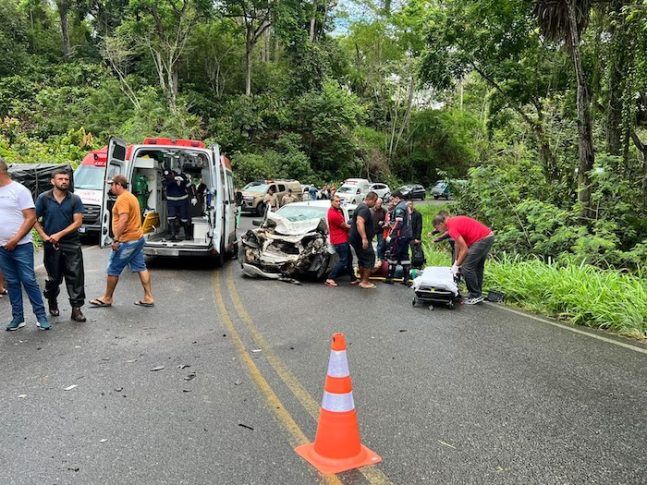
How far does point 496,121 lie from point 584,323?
1286 cm

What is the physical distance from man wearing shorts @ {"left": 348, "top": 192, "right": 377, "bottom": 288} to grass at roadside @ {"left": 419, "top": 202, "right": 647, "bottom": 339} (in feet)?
6.72

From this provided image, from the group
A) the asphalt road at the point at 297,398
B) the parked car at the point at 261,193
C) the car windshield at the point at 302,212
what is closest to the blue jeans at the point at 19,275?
the asphalt road at the point at 297,398

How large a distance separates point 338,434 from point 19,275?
174 inches

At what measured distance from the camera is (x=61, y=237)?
608 cm

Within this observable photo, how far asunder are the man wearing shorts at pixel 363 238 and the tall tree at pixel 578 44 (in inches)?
185

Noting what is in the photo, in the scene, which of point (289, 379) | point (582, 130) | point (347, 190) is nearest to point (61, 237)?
point (289, 379)

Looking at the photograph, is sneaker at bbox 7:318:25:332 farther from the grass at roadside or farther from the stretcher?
the grass at roadside

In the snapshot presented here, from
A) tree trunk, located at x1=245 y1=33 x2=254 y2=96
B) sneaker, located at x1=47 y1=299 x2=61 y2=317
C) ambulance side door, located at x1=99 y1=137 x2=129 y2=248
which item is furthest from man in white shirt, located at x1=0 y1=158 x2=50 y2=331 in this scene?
tree trunk, located at x1=245 y1=33 x2=254 y2=96

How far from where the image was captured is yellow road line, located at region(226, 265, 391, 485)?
304 cm

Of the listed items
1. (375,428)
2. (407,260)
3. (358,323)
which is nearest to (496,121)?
(407,260)

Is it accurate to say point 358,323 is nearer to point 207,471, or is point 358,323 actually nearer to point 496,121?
point 207,471

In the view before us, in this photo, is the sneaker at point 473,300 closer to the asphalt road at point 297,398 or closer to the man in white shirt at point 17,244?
the asphalt road at point 297,398

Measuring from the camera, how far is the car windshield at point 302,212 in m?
10.3

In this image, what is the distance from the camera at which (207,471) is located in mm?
3053
